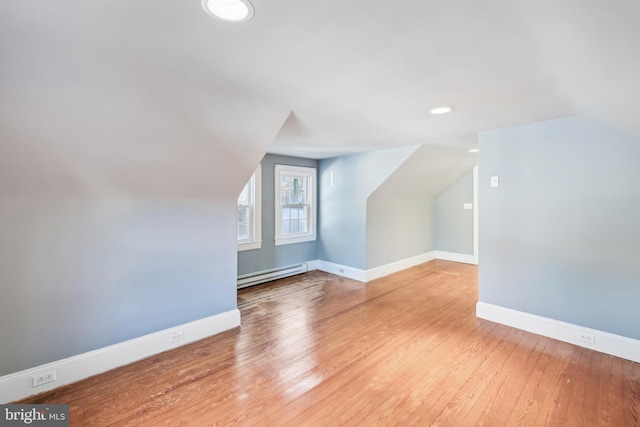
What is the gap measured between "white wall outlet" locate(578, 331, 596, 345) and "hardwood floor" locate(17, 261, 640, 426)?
0.30 ft

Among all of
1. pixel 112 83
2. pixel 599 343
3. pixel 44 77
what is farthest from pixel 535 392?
pixel 44 77

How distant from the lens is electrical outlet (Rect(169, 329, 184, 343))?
2.68 metres

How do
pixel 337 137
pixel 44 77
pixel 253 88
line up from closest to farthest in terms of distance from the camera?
1. pixel 44 77
2. pixel 253 88
3. pixel 337 137

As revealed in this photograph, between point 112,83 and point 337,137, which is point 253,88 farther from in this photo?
point 337,137

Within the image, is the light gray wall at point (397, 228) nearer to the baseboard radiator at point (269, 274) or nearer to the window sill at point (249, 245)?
the baseboard radiator at point (269, 274)

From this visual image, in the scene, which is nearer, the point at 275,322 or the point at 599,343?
the point at 599,343

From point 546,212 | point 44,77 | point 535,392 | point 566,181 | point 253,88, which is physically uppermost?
point 253,88

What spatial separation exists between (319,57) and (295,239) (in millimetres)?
3847

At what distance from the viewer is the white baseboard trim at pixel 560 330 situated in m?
2.47

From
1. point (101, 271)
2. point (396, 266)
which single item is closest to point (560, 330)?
point (396, 266)

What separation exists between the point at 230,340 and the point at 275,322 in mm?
552

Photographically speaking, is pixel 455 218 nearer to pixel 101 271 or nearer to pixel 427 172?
pixel 427 172

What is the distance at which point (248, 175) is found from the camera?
2.87m

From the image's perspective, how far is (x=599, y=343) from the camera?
2.59 meters
